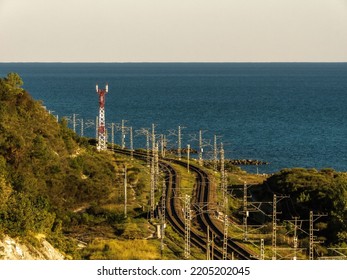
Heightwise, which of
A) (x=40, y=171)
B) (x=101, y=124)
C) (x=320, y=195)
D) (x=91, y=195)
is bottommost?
(x=91, y=195)

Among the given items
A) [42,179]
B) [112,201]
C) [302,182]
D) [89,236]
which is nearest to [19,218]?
[89,236]

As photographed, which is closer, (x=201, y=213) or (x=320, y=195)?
(x=201, y=213)

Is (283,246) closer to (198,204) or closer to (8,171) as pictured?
(198,204)

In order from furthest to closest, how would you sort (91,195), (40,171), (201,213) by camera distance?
(91,195)
(201,213)
(40,171)

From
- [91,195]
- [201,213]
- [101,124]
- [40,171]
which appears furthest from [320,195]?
[101,124]

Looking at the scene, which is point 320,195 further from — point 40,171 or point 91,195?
point 40,171

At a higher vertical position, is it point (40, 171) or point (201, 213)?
point (40, 171)

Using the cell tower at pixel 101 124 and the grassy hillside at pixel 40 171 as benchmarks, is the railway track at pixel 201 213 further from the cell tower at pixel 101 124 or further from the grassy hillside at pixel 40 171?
the cell tower at pixel 101 124

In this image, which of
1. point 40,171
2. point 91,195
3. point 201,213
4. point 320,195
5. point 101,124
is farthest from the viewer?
point 101,124
